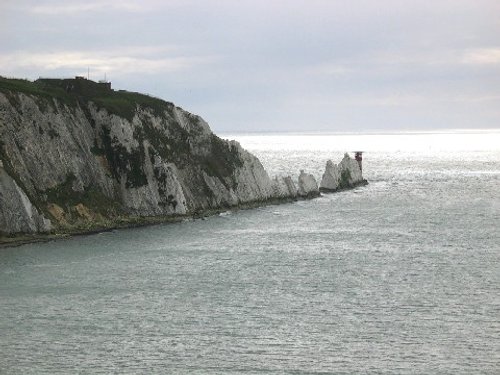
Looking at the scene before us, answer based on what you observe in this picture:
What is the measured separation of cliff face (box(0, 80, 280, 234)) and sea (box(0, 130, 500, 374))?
7.29 meters

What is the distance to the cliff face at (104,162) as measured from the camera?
345 ft

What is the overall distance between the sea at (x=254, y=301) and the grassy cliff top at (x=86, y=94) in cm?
2662

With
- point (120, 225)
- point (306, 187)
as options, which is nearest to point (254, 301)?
point (120, 225)

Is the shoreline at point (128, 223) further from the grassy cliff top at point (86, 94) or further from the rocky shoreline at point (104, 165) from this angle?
the grassy cliff top at point (86, 94)

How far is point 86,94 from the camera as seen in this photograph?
133m

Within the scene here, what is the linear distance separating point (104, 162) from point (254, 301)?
62.0m

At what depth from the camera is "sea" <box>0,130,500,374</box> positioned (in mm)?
50156

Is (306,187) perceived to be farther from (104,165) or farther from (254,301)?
(254,301)

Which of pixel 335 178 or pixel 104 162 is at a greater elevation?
pixel 104 162

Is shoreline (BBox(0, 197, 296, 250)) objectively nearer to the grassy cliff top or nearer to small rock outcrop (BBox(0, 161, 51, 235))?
small rock outcrop (BBox(0, 161, 51, 235))

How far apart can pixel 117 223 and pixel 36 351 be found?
60967 mm

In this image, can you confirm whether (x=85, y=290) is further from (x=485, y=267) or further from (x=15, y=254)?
(x=485, y=267)

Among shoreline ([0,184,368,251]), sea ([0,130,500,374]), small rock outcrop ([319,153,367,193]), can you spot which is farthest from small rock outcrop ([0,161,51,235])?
small rock outcrop ([319,153,367,193])

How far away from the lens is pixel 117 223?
369 ft
